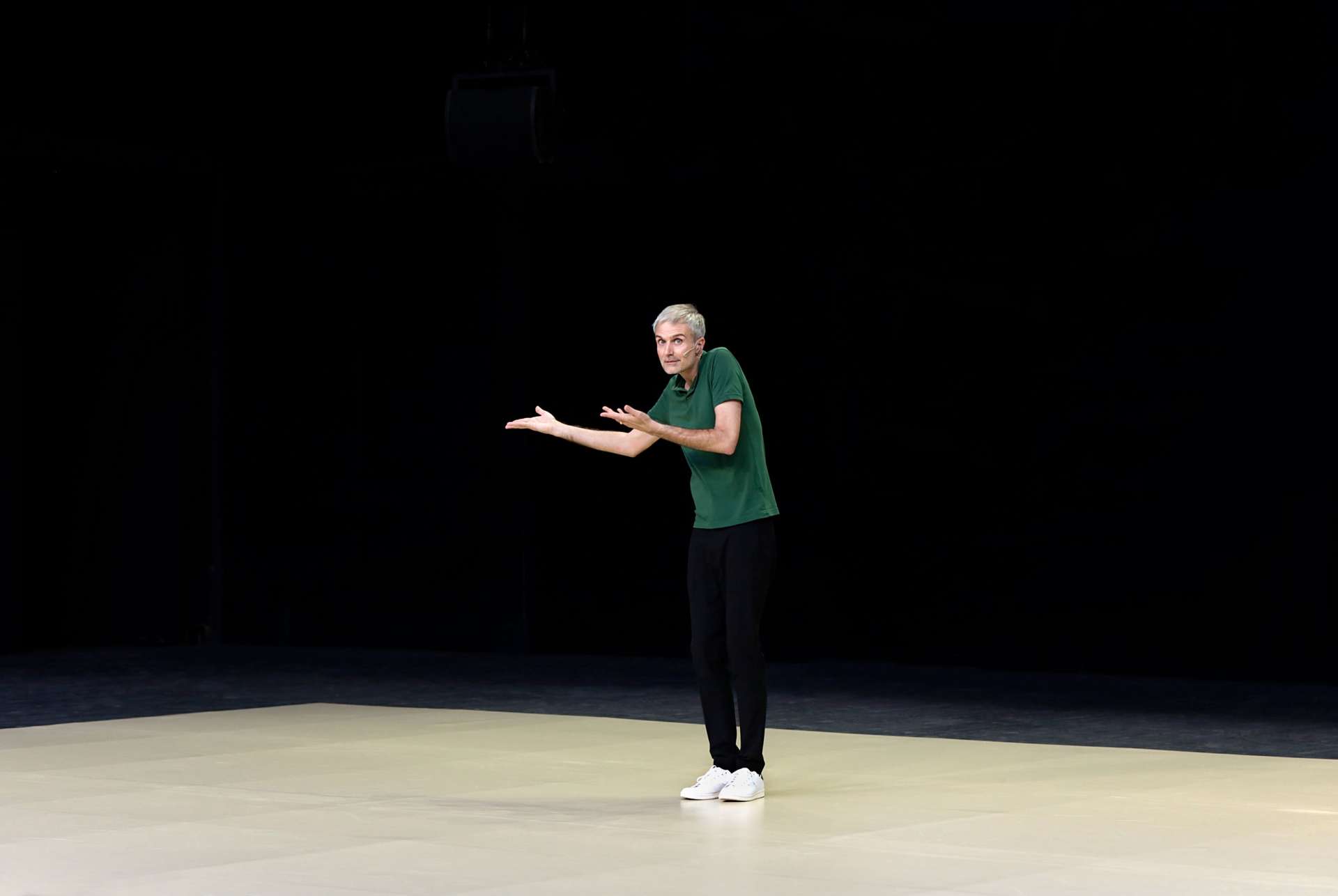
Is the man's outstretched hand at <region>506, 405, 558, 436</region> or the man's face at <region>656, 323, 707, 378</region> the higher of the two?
the man's face at <region>656, 323, 707, 378</region>

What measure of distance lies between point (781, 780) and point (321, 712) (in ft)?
8.42

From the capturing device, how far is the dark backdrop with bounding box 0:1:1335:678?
29.5 ft

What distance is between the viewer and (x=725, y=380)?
18.1ft

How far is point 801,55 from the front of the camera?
392 inches

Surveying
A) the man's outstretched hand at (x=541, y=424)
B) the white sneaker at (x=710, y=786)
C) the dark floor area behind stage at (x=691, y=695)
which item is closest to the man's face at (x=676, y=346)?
the man's outstretched hand at (x=541, y=424)

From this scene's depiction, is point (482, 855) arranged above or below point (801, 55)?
below

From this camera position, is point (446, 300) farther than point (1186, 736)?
Yes

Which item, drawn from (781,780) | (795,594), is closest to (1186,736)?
(781,780)

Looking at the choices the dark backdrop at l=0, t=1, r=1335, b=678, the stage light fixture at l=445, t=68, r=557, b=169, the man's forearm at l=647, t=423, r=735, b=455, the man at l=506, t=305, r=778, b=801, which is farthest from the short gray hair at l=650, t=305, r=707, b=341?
the dark backdrop at l=0, t=1, r=1335, b=678

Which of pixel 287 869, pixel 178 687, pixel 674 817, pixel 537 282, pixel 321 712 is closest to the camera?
pixel 287 869

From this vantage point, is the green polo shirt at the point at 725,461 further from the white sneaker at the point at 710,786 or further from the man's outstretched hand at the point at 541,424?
the white sneaker at the point at 710,786

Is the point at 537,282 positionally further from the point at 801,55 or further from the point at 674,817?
the point at 674,817

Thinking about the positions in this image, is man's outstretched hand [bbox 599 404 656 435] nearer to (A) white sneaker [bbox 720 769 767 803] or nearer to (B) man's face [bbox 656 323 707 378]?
(B) man's face [bbox 656 323 707 378]

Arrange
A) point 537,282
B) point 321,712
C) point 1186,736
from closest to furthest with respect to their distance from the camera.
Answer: point 1186,736 → point 321,712 → point 537,282
